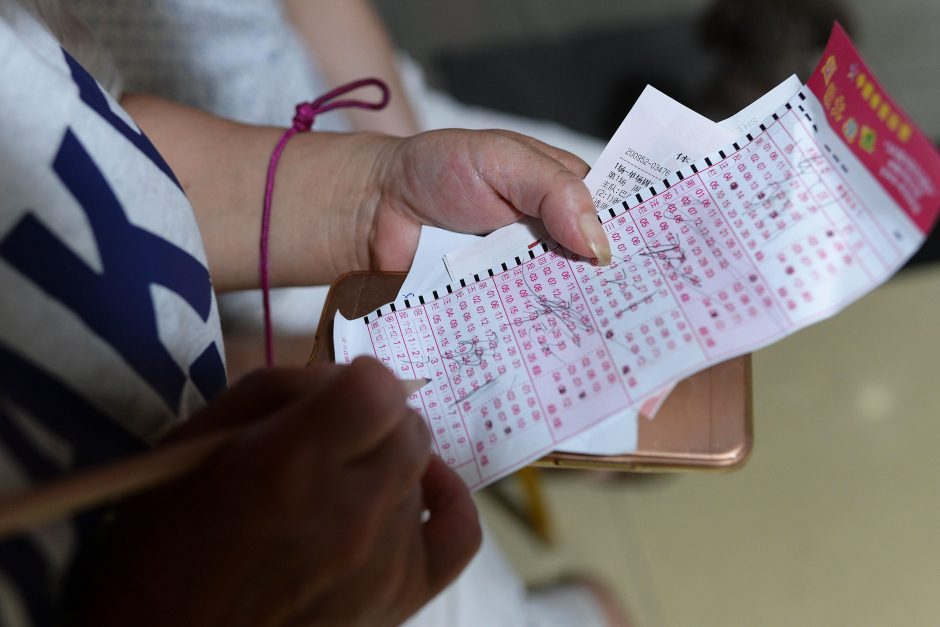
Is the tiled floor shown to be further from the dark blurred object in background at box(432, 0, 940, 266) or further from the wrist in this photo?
the wrist

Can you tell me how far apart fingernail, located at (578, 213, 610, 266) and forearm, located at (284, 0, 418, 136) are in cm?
35

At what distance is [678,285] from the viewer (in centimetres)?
41

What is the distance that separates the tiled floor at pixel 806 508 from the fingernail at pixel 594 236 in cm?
59

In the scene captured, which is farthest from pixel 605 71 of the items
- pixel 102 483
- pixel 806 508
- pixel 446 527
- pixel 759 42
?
pixel 102 483

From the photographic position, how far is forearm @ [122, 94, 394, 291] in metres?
0.57

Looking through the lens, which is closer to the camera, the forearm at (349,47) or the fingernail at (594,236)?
the fingernail at (594,236)

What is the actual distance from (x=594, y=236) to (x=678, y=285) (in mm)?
58

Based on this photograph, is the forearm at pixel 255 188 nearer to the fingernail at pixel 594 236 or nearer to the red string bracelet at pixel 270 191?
the red string bracelet at pixel 270 191

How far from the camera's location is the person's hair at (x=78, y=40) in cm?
46

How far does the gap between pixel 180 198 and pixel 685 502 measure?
75 centimetres

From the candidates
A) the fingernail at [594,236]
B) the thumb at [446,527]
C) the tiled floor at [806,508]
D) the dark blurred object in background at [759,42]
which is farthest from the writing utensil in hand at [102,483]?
the dark blurred object in background at [759,42]

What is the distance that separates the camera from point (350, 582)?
0.28 meters

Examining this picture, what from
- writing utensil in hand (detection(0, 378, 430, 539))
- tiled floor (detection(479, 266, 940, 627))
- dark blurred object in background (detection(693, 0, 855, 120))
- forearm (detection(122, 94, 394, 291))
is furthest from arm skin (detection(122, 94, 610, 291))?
dark blurred object in background (detection(693, 0, 855, 120))

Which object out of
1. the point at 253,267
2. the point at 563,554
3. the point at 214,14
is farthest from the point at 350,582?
the point at 563,554
